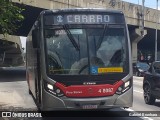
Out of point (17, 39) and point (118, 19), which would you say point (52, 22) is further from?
point (17, 39)

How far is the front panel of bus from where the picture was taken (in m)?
10.3

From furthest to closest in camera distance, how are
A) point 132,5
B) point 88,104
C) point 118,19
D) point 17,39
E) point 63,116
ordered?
point 17,39 → point 132,5 → point 63,116 → point 118,19 → point 88,104

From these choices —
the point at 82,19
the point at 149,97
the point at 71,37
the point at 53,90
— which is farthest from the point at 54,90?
the point at 149,97

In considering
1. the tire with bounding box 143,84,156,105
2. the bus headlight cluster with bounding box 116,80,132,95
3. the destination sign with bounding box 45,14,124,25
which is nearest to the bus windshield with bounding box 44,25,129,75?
the destination sign with bounding box 45,14,124,25

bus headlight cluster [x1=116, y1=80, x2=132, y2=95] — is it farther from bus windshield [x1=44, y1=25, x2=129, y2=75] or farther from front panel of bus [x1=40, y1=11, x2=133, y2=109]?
bus windshield [x1=44, y1=25, x2=129, y2=75]

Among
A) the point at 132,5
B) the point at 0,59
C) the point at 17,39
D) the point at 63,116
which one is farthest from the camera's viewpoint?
the point at 0,59

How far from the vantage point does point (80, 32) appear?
10.8 m

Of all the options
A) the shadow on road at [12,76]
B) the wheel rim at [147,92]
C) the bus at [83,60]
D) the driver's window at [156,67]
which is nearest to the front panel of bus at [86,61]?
the bus at [83,60]

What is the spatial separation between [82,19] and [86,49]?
2.94ft

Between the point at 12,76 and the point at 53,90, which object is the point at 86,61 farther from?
the point at 12,76

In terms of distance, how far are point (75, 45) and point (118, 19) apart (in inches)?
55.5

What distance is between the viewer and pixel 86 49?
10602mm

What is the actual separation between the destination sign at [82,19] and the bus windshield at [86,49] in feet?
0.53

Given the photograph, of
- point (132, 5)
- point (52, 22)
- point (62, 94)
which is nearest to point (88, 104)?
point (62, 94)
